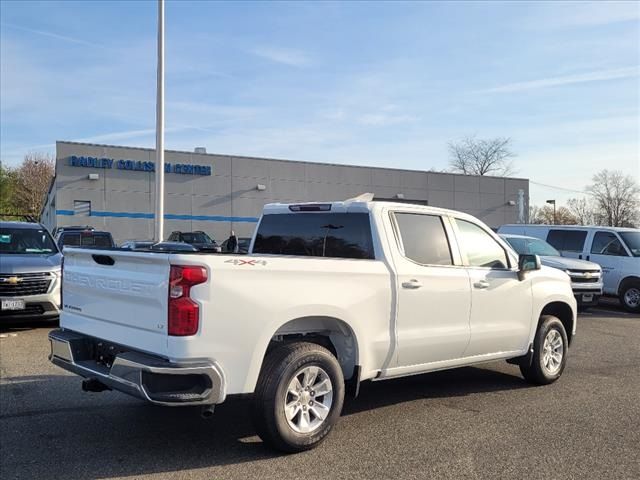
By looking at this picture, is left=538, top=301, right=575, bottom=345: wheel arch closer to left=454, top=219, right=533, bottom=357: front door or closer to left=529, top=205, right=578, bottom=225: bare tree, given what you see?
left=454, top=219, right=533, bottom=357: front door

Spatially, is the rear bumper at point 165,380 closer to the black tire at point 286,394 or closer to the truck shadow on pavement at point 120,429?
the black tire at point 286,394

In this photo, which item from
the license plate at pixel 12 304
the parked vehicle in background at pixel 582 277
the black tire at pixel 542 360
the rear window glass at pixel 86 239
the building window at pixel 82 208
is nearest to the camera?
the black tire at pixel 542 360

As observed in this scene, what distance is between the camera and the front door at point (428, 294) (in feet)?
17.4

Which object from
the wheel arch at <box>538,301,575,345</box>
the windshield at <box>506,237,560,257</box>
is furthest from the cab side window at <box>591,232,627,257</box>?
the wheel arch at <box>538,301,575,345</box>

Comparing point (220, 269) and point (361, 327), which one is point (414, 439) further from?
point (220, 269)

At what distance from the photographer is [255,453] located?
15.1 feet

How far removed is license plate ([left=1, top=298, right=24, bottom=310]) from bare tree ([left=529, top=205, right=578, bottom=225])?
63481 millimetres

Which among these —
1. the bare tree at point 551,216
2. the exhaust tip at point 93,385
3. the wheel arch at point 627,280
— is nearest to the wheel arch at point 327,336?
the exhaust tip at point 93,385

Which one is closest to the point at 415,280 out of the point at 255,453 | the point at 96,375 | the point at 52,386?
the point at 255,453

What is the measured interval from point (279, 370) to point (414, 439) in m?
1.38

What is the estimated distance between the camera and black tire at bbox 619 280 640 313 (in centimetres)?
1448

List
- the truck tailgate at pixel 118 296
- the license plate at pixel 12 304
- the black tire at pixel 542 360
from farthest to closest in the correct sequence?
1. the license plate at pixel 12 304
2. the black tire at pixel 542 360
3. the truck tailgate at pixel 118 296

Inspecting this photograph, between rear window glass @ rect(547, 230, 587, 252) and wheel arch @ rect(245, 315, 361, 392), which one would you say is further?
rear window glass @ rect(547, 230, 587, 252)

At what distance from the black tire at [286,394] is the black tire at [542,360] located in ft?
9.64
